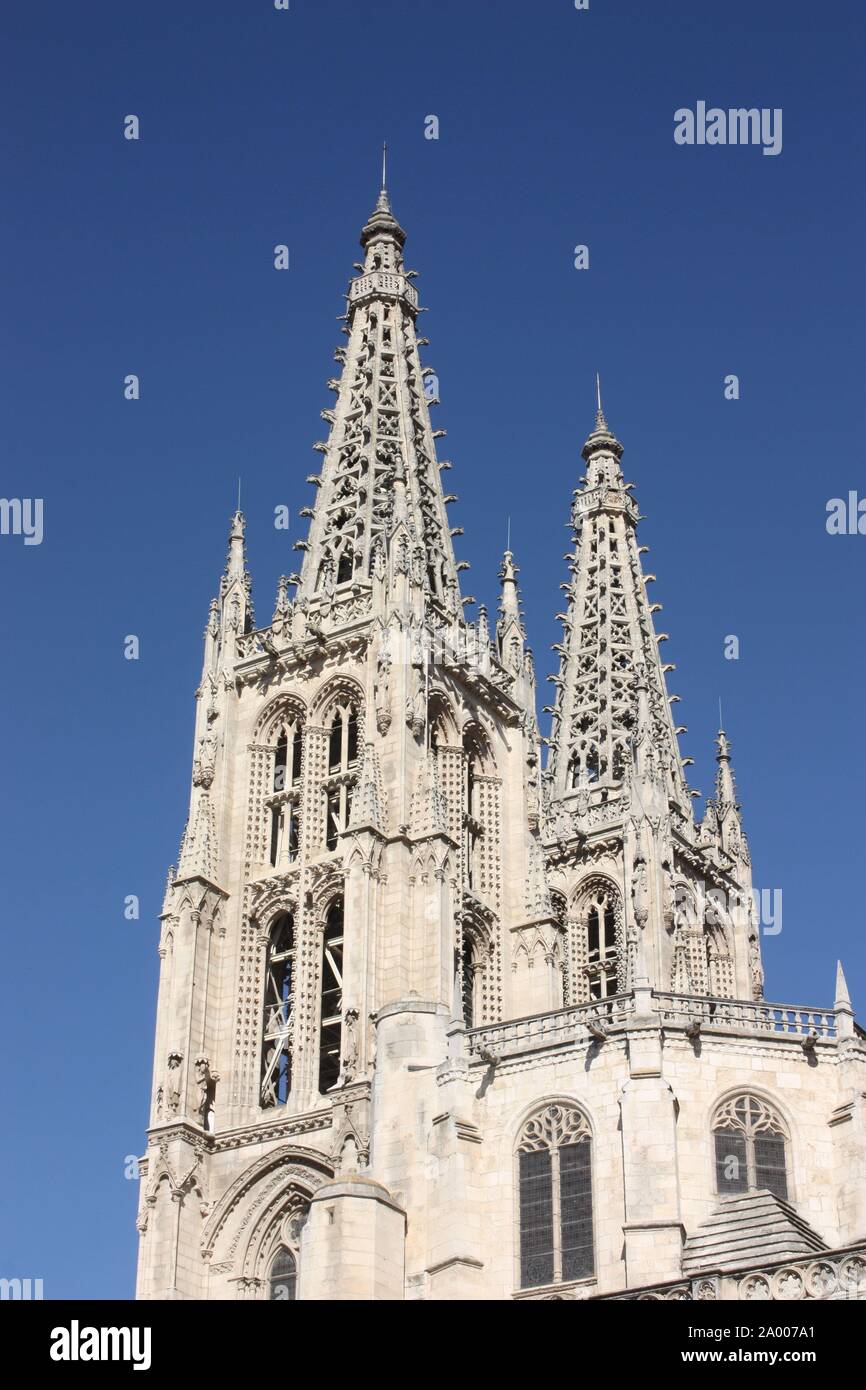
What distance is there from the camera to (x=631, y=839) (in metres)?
75.8

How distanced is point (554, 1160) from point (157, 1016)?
65.3 ft

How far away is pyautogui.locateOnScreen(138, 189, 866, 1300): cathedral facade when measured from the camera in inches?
1788

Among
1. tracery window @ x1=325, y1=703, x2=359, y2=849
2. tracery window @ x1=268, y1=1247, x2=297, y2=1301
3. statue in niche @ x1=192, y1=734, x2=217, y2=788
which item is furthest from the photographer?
statue in niche @ x1=192, y1=734, x2=217, y2=788

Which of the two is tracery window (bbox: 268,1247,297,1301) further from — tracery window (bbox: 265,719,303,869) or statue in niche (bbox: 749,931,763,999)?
statue in niche (bbox: 749,931,763,999)

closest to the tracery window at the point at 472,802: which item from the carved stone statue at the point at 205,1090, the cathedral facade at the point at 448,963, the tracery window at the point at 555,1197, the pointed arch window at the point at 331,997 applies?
the cathedral facade at the point at 448,963

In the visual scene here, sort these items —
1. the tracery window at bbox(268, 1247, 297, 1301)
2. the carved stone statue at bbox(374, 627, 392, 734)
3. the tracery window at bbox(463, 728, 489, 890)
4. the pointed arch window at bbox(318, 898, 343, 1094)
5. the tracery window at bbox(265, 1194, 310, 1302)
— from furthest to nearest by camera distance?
the tracery window at bbox(463, 728, 489, 890)
the carved stone statue at bbox(374, 627, 392, 734)
the pointed arch window at bbox(318, 898, 343, 1094)
the tracery window at bbox(265, 1194, 310, 1302)
the tracery window at bbox(268, 1247, 297, 1301)

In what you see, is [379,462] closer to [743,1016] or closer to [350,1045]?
[350,1045]

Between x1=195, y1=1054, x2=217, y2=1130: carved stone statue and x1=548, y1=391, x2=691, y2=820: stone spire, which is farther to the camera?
x1=548, y1=391, x2=691, y2=820: stone spire

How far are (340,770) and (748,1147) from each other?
24.4 m

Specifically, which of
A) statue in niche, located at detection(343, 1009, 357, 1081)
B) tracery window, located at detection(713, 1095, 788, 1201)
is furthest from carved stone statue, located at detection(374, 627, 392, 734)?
tracery window, located at detection(713, 1095, 788, 1201)

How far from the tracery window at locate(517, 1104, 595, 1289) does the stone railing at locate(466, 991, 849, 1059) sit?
67.6 inches

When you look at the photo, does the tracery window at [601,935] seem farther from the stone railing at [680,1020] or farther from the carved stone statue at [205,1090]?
the stone railing at [680,1020]
